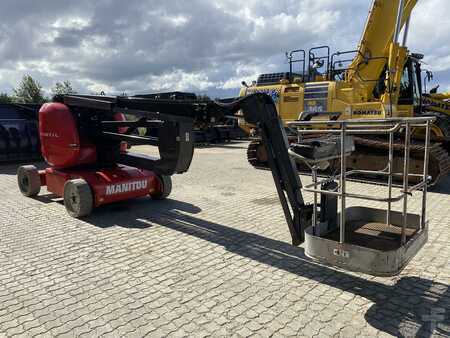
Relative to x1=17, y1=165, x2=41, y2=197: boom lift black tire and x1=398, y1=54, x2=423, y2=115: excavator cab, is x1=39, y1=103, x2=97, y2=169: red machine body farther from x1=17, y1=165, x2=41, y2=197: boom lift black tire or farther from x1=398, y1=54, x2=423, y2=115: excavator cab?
x1=398, y1=54, x2=423, y2=115: excavator cab

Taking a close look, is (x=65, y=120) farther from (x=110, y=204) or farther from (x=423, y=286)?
(x=423, y=286)

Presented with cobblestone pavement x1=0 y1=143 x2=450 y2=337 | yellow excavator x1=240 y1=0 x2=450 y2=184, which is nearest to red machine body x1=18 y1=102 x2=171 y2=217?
cobblestone pavement x1=0 y1=143 x2=450 y2=337

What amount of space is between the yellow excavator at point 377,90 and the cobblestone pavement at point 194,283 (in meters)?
3.65

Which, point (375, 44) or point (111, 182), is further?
point (375, 44)

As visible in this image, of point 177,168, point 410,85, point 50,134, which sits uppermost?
point 410,85

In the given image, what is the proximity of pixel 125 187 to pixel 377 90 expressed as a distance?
24.2ft

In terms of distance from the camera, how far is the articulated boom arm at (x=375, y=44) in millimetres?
9977

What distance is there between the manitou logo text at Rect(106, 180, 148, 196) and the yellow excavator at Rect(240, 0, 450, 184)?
3.80m

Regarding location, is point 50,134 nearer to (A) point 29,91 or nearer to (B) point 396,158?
(B) point 396,158

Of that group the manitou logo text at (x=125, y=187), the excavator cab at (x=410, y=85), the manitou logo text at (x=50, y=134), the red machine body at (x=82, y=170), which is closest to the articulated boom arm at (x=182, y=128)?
the red machine body at (x=82, y=170)

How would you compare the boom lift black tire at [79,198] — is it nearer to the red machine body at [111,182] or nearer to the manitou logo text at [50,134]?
the red machine body at [111,182]

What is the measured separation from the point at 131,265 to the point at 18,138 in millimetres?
10310

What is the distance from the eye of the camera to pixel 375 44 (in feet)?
33.7

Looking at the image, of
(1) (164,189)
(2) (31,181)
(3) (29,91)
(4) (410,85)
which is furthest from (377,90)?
(3) (29,91)
